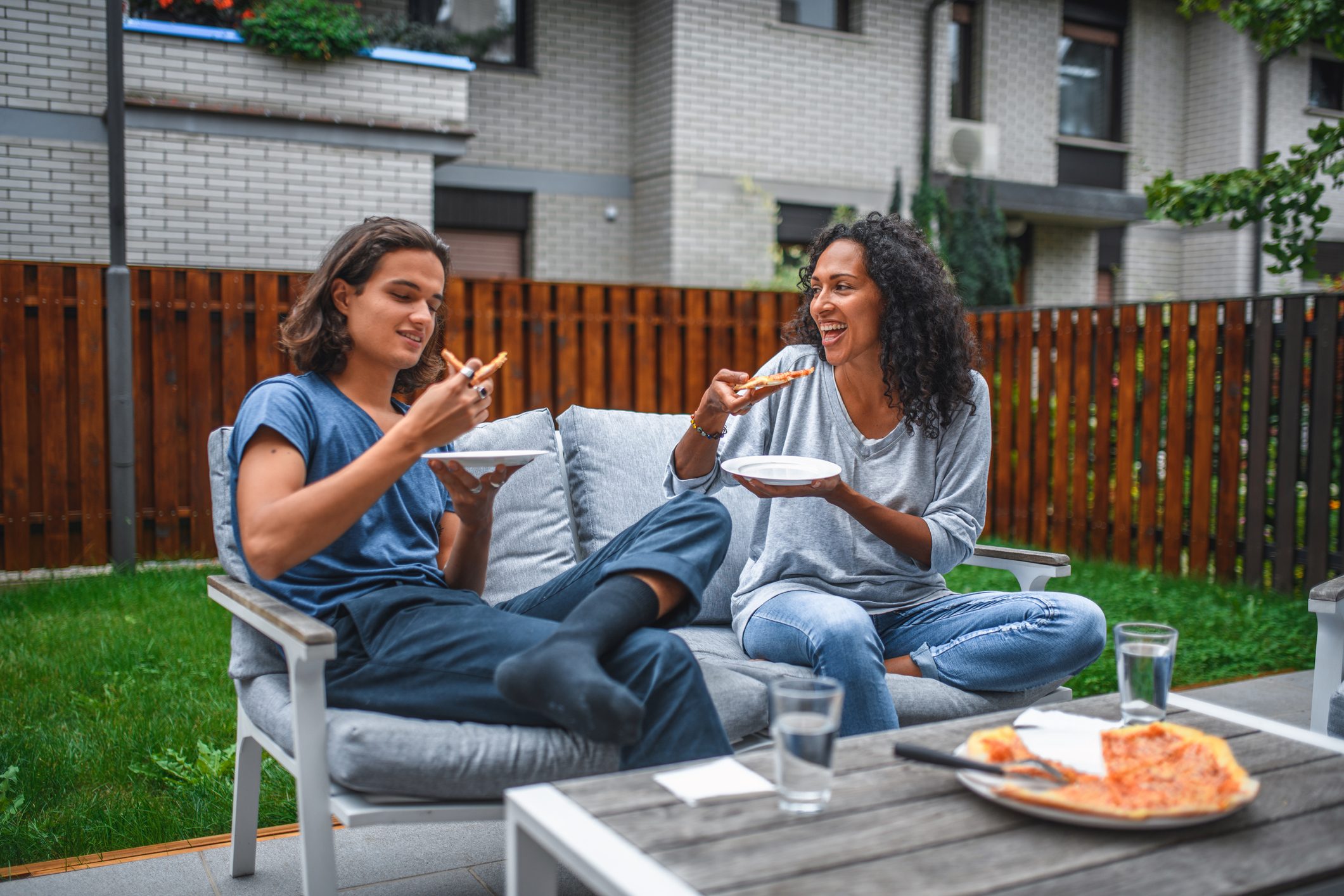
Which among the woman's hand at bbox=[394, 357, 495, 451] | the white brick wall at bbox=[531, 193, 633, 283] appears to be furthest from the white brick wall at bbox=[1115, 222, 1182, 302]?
the woman's hand at bbox=[394, 357, 495, 451]

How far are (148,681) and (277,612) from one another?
239cm

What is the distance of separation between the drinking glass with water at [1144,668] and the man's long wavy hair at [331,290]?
1.67m

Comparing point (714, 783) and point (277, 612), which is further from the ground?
point (277, 612)

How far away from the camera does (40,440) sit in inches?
246

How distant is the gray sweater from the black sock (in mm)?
854

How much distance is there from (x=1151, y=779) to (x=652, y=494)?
→ 1824 mm

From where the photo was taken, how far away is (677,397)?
25.4ft

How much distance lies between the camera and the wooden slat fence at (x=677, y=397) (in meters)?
6.07

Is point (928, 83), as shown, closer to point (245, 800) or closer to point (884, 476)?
point (884, 476)

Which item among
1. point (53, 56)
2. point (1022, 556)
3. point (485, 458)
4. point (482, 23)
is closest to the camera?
point (485, 458)

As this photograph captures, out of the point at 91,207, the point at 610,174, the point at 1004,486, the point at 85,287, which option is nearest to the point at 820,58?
the point at 610,174

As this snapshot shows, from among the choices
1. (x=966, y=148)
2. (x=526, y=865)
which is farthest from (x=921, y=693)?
(x=966, y=148)

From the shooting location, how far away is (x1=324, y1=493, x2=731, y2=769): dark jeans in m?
2.01

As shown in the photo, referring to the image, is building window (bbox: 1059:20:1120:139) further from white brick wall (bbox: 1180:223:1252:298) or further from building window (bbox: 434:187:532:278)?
building window (bbox: 434:187:532:278)
